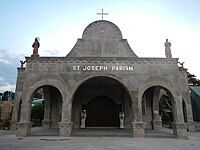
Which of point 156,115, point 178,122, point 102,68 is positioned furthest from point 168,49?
point 156,115

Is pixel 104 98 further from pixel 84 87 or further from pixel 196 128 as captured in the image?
pixel 196 128

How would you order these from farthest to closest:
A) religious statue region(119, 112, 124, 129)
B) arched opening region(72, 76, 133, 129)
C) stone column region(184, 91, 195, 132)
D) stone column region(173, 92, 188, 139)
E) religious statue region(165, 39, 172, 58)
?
stone column region(184, 91, 195, 132), arched opening region(72, 76, 133, 129), religious statue region(119, 112, 124, 129), religious statue region(165, 39, 172, 58), stone column region(173, 92, 188, 139)

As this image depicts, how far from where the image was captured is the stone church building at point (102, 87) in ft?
45.6

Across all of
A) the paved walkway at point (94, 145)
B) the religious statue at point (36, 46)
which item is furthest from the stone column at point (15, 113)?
the paved walkway at point (94, 145)

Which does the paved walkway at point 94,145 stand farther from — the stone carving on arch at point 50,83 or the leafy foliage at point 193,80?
the leafy foliage at point 193,80

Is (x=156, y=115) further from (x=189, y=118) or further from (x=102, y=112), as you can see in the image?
(x=102, y=112)

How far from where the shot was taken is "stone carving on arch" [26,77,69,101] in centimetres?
1423

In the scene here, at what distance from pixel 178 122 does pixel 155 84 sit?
121 inches

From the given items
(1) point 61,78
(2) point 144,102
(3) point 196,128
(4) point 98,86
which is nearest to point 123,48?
(4) point 98,86

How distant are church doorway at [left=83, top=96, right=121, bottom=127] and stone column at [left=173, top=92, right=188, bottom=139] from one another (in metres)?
5.86

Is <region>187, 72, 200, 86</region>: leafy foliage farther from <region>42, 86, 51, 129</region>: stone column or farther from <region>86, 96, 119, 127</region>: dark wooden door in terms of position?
<region>42, 86, 51, 129</region>: stone column

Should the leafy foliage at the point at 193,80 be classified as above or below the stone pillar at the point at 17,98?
above

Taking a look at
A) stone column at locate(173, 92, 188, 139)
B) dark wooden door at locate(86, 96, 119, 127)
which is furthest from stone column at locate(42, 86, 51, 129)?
stone column at locate(173, 92, 188, 139)

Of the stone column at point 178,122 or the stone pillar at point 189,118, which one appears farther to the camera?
the stone pillar at point 189,118
